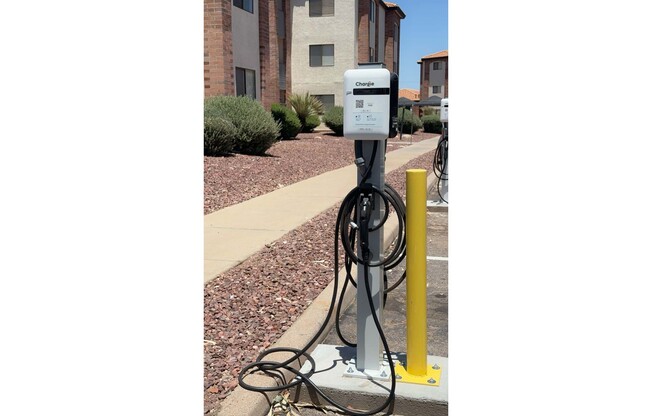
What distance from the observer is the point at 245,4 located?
21234mm

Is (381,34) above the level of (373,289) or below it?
above

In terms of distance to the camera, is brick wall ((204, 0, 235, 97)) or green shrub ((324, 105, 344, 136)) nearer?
brick wall ((204, 0, 235, 97))

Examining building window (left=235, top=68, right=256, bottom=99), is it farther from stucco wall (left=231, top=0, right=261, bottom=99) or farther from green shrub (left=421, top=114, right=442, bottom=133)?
green shrub (left=421, top=114, right=442, bottom=133)

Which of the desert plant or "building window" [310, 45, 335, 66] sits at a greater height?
"building window" [310, 45, 335, 66]

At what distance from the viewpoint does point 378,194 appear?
324 centimetres

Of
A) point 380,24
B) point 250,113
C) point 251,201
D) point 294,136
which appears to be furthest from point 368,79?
point 380,24

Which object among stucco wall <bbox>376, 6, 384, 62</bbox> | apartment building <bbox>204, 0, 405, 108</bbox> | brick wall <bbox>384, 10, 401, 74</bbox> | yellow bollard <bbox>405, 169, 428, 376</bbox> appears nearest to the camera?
yellow bollard <bbox>405, 169, 428, 376</bbox>

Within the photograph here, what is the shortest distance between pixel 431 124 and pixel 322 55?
413 inches

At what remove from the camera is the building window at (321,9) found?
34.0m

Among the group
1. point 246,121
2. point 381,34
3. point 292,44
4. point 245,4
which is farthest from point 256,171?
point 381,34

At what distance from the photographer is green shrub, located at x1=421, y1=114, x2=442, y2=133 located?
40.9 metres

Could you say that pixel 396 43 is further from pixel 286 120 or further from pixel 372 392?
pixel 372 392

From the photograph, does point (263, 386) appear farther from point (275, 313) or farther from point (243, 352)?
point (275, 313)

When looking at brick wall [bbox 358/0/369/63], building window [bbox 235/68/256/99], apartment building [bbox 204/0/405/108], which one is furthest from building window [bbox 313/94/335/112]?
building window [bbox 235/68/256/99]
